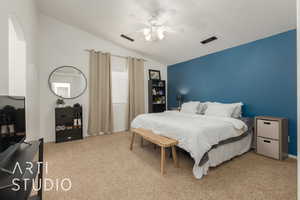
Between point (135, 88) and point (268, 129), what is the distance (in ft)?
10.9

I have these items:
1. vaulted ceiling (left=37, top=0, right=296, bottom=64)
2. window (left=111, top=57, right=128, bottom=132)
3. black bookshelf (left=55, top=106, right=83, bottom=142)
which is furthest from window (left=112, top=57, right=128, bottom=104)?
black bookshelf (left=55, top=106, right=83, bottom=142)

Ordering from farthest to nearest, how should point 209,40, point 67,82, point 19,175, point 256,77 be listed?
point 67,82 → point 209,40 → point 256,77 → point 19,175

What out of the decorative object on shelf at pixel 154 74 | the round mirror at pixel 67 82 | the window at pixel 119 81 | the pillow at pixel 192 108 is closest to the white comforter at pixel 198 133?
the pillow at pixel 192 108

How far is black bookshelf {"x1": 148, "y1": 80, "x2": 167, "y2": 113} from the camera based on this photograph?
15.3ft

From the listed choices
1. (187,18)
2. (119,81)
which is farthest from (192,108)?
(119,81)

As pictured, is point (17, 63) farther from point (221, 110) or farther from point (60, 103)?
point (221, 110)

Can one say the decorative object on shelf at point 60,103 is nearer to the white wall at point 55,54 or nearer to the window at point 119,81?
the white wall at point 55,54

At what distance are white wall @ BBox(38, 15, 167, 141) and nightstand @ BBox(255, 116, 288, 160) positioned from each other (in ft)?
12.9

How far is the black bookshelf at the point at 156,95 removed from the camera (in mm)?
4660

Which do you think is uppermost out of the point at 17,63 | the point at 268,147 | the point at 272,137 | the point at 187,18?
the point at 187,18

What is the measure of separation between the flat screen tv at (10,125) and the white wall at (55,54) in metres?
2.39

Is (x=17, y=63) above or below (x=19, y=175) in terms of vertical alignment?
above

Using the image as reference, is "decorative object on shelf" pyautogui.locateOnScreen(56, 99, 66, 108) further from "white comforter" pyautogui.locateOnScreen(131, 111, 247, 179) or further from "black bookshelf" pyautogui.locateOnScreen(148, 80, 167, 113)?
"black bookshelf" pyautogui.locateOnScreen(148, 80, 167, 113)

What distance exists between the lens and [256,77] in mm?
2859
